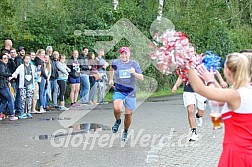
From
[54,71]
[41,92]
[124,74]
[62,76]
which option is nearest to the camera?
[124,74]

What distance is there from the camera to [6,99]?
13977 mm

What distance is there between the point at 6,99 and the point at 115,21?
1015 centimetres

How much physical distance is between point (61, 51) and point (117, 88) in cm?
948

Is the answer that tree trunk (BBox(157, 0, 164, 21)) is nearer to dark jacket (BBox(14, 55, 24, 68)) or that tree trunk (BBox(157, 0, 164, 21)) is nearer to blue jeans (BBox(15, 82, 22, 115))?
dark jacket (BBox(14, 55, 24, 68))

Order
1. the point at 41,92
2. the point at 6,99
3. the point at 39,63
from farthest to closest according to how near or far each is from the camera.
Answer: the point at 41,92, the point at 39,63, the point at 6,99

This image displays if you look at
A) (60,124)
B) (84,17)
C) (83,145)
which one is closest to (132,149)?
(83,145)

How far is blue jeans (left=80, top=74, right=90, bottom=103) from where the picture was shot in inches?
725

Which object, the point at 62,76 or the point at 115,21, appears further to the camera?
the point at 115,21

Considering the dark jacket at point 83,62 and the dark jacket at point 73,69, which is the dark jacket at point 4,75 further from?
the dark jacket at point 83,62

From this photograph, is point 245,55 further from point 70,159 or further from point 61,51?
point 61,51

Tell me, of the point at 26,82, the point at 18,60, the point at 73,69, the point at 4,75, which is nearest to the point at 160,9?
the point at 73,69

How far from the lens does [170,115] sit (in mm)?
15602

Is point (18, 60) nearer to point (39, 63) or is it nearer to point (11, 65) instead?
point (11, 65)

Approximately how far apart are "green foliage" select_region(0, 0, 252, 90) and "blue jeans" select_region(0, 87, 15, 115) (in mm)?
4759
